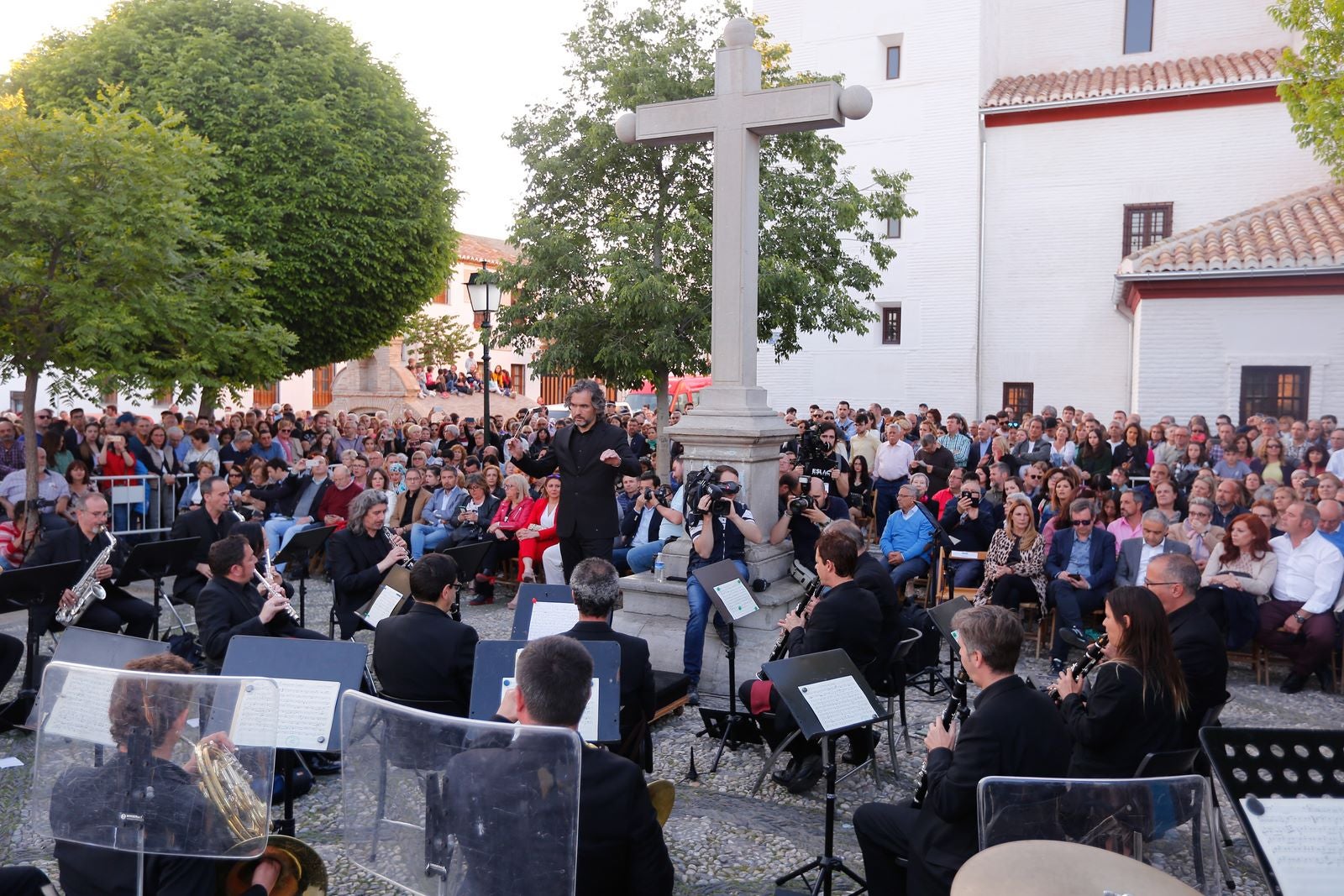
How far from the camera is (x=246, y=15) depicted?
1952 centimetres

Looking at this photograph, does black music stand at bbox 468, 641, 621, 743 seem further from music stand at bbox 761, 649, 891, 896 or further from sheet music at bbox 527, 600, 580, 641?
sheet music at bbox 527, 600, 580, 641

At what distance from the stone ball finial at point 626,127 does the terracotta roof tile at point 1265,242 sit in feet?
42.0

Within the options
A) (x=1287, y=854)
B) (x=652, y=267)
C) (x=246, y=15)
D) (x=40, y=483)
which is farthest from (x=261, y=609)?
(x=246, y=15)

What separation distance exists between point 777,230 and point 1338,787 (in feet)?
46.9

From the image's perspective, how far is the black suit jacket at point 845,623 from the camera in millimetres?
5438

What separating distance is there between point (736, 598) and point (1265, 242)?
15.7m

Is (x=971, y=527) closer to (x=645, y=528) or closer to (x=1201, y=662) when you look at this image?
(x=645, y=528)

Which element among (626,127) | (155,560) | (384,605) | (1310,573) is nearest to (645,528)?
(626,127)

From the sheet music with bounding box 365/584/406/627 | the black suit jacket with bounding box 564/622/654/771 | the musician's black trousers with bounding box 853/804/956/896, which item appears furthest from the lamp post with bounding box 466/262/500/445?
the musician's black trousers with bounding box 853/804/956/896

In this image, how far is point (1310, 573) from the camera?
299 inches

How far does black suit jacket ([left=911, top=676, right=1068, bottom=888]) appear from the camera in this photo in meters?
3.39

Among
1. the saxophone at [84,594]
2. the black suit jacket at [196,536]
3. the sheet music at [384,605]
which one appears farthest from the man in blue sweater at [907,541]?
the saxophone at [84,594]

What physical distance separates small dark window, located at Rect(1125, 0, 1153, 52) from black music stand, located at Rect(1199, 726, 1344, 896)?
2520 cm

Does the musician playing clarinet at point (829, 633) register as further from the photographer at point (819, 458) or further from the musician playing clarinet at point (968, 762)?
the photographer at point (819, 458)
